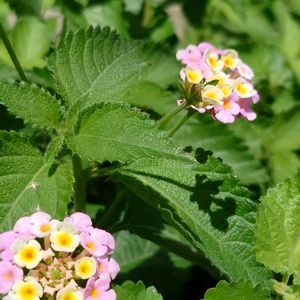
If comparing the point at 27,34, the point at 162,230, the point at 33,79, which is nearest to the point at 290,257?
the point at 162,230

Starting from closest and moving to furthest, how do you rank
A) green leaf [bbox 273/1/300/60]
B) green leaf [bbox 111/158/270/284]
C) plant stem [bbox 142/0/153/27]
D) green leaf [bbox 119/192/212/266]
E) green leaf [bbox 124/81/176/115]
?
1. green leaf [bbox 111/158/270/284]
2. green leaf [bbox 119/192/212/266]
3. green leaf [bbox 124/81/176/115]
4. plant stem [bbox 142/0/153/27]
5. green leaf [bbox 273/1/300/60]

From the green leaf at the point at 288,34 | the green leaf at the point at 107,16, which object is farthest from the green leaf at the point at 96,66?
the green leaf at the point at 288,34

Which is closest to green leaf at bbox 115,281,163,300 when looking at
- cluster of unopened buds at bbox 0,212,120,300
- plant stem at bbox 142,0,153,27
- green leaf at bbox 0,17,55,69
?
cluster of unopened buds at bbox 0,212,120,300

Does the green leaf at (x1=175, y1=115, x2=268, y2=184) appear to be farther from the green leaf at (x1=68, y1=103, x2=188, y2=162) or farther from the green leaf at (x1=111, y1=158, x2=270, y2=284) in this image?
the green leaf at (x1=68, y1=103, x2=188, y2=162)

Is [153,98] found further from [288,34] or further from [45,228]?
[288,34]

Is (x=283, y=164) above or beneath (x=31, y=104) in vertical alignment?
beneath

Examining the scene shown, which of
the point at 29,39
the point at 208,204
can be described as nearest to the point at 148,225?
the point at 208,204
